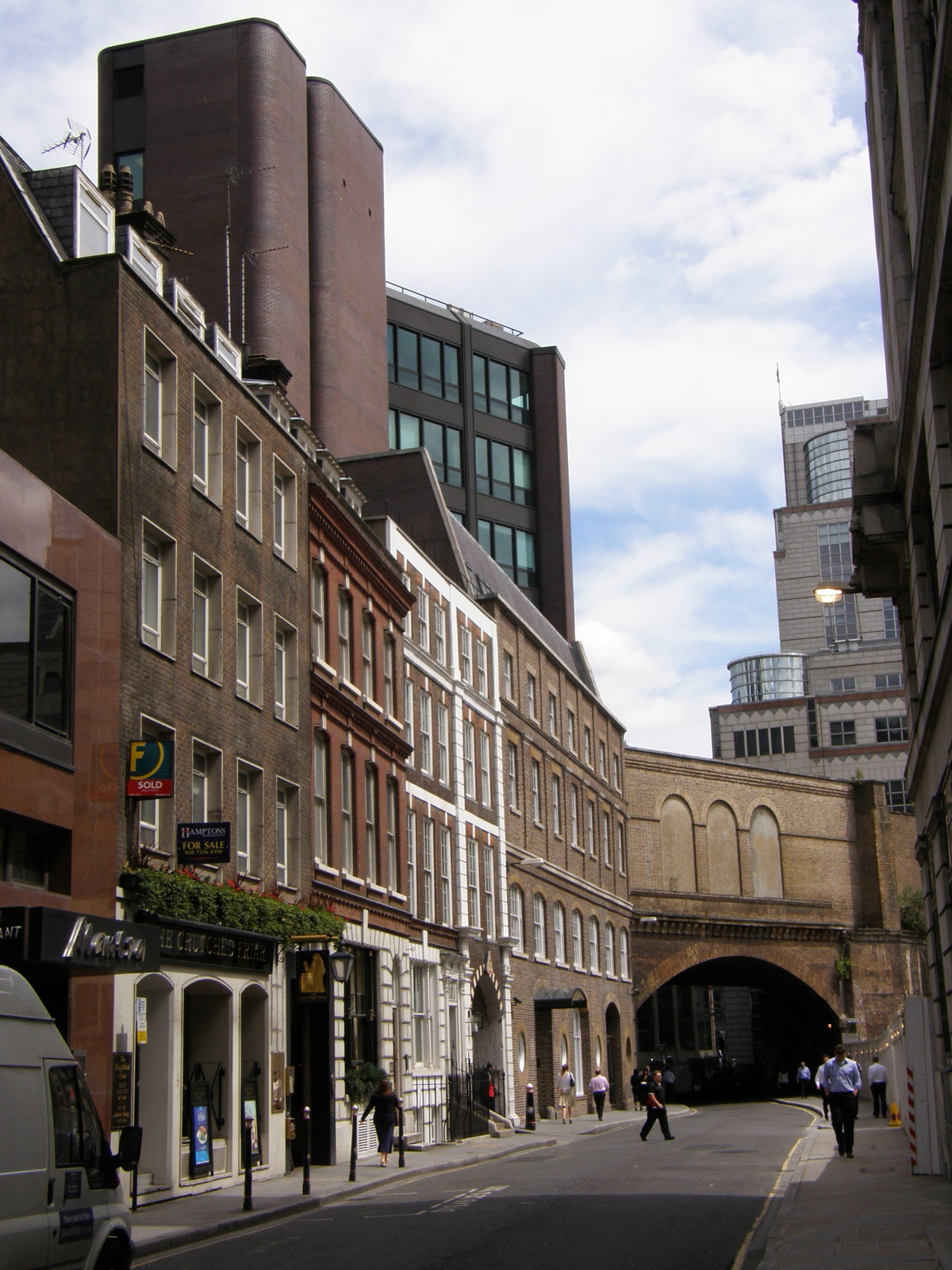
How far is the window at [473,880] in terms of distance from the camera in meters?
42.3

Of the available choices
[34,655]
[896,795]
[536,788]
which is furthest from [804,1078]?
[896,795]

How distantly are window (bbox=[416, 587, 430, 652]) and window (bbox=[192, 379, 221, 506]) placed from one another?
531 inches

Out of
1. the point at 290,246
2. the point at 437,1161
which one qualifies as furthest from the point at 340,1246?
the point at 290,246

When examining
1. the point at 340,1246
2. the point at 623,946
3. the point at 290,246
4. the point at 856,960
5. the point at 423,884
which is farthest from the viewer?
the point at 856,960

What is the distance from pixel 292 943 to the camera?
27000 mm

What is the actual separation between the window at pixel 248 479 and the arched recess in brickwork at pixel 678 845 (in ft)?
139

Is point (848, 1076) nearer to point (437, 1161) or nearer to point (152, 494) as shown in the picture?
point (437, 1161)

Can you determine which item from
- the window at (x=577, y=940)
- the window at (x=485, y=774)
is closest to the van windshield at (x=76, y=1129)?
the window at (x=485, y=774)

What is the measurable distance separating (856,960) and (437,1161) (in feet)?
146

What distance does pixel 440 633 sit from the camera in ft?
137

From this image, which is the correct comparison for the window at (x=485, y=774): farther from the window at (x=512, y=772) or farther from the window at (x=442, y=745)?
the window at (x=442, y=745)

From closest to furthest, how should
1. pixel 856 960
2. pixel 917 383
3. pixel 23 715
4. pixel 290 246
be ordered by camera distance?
pixel 917 383 → pixel 23 715 → pixel 290 246 → pixel 856 960

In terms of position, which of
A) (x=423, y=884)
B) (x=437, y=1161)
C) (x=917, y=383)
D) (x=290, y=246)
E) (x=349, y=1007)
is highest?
(x=290, y=246)

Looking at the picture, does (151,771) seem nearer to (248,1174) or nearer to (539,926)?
(248,1174)
